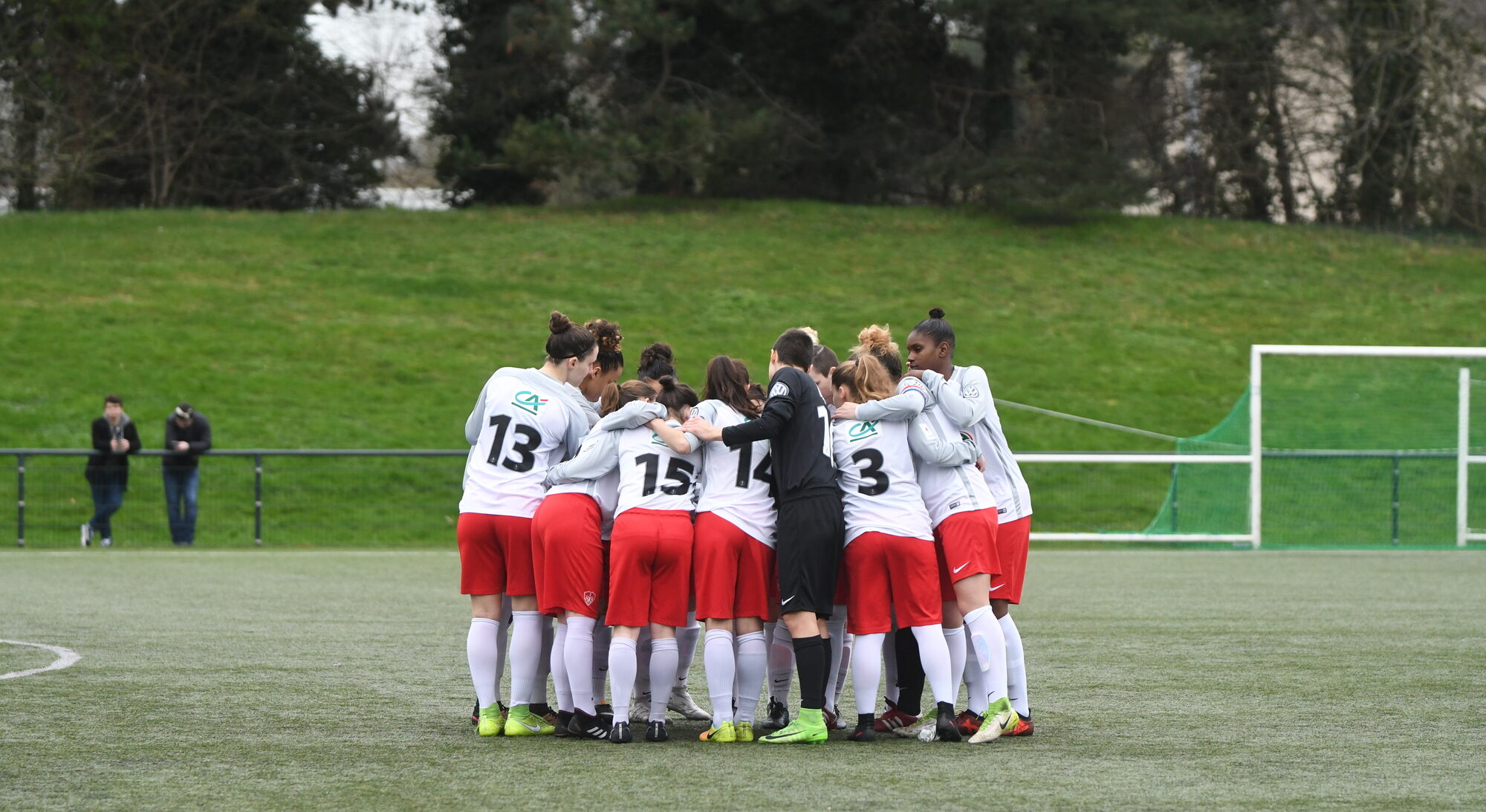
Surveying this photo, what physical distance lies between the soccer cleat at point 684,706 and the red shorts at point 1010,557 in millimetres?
1343

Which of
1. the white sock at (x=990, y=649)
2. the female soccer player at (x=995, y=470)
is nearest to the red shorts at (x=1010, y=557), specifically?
the female soccer player at (x=995, y=470)

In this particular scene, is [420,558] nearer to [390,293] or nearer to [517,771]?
[517,771]

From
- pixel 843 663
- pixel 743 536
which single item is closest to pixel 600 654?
pixel 743 536

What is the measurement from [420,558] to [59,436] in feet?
23.6

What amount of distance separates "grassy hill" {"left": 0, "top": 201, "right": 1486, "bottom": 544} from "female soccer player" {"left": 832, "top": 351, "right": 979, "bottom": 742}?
15.6 meters

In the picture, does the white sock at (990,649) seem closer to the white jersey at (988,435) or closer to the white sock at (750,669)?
the white jersey at (988,435)

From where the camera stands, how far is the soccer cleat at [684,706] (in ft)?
21.2

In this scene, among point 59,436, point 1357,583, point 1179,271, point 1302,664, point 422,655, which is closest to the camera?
point 1302,664

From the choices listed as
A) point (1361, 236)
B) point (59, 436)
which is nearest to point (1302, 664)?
point (59, 436)

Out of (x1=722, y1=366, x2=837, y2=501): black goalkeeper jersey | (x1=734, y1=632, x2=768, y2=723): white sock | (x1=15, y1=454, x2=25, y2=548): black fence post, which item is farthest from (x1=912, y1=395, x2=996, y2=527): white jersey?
(x1=15, y1=454, x2=25, y2=548): black fence post

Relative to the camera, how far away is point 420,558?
15859 millimetres

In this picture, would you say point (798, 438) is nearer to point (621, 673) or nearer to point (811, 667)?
point (811, 667)

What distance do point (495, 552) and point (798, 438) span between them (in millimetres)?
1277

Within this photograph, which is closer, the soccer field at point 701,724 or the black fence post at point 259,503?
the soccer field at point 701,724
